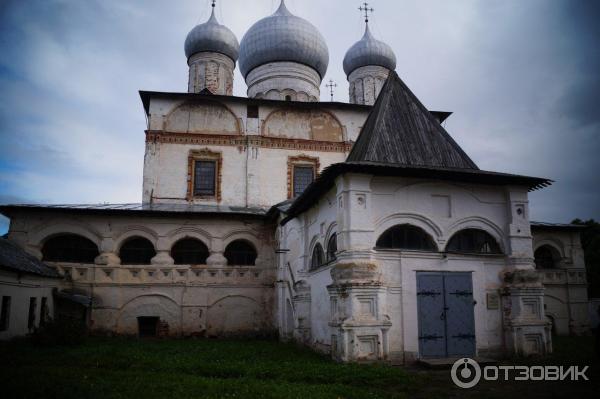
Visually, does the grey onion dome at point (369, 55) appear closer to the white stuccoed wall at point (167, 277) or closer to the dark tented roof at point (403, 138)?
the white stuccoed wall at point (167, 277)

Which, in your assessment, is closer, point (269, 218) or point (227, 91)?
point (269, 218)

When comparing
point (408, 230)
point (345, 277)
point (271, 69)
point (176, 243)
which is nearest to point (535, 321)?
point (408, 230)

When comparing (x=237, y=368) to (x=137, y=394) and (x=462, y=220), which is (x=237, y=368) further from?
(x=462, y=220)

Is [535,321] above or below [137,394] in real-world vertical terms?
above

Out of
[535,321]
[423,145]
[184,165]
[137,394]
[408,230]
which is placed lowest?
[137,394]

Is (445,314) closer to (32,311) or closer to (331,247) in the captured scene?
(331,247)

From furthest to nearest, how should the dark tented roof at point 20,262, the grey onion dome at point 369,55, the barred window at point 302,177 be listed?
the grey onion dome at point 369,55 < the barred window at point 302,177 < the dark tented roof at point 20,262

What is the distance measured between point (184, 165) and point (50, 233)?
4.96 m

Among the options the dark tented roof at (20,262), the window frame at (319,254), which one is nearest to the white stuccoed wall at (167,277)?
the dark tented roof at (20,262)

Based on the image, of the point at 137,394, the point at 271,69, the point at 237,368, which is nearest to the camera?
the point at 137,394

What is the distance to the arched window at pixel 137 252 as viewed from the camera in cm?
1557

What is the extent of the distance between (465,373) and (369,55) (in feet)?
59.1

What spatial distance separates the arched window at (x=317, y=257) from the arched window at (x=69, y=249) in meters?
7.47

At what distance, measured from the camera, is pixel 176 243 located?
15812mm
